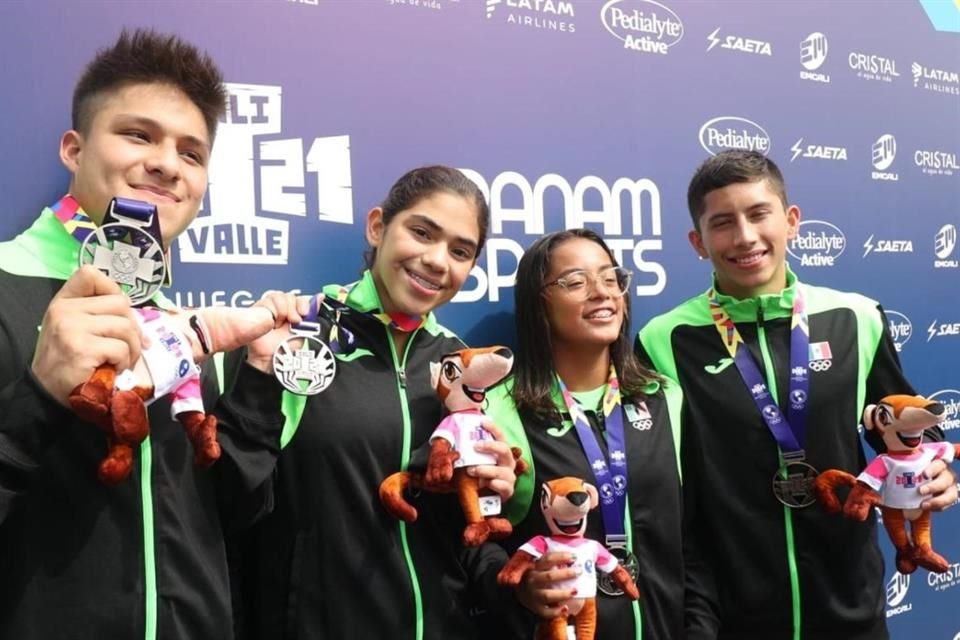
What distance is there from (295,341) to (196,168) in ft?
1.17

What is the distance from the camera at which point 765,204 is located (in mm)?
1996

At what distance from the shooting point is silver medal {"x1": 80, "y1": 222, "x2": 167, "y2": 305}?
3.53 feet

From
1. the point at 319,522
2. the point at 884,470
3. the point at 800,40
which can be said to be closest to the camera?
the point at 319,522

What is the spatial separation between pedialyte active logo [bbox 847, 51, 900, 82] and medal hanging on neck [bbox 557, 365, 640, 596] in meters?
2.17

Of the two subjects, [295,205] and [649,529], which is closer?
[649,529]

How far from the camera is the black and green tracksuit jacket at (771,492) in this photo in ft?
6.17

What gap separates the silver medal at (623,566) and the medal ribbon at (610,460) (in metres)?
0.02

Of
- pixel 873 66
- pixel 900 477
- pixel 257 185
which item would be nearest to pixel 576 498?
pixel 900 477

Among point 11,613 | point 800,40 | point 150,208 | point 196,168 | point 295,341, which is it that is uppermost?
point 800,40

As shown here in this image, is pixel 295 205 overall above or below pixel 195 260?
above

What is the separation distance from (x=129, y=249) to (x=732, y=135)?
89.3 inches

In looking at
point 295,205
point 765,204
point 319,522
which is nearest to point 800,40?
point 765,204

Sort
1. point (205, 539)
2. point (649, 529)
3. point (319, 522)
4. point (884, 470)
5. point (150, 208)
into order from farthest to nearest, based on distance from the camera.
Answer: point (884, 470), point (649, 529), point (319, 522), point (205, 539), point (150, 208)

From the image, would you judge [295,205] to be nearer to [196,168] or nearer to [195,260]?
[195,260]
